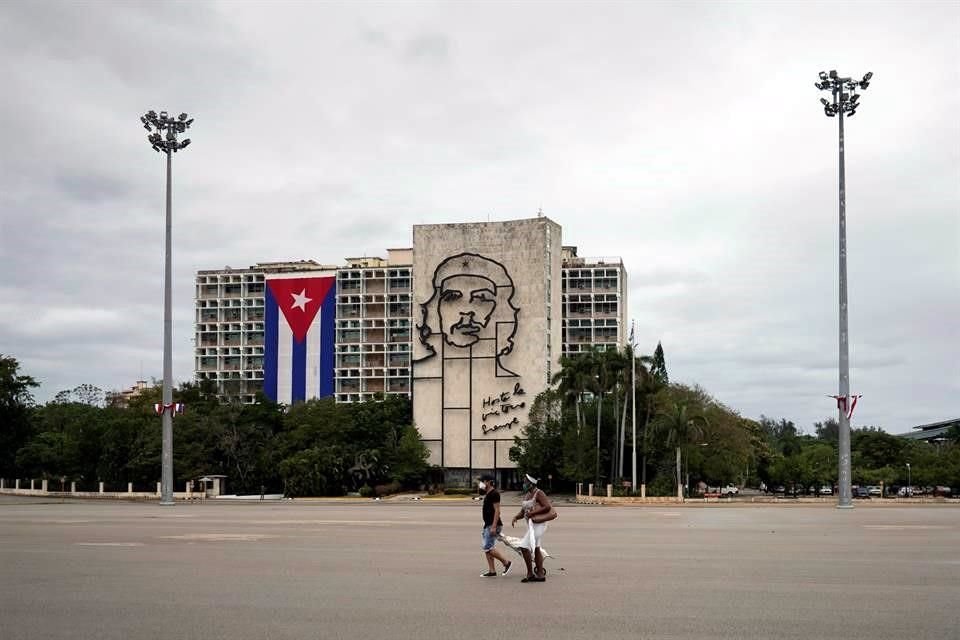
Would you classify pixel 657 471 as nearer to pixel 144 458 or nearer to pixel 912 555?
pixel 144 458

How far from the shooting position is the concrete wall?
361 feet

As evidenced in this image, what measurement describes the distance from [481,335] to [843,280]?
68041 millimetres

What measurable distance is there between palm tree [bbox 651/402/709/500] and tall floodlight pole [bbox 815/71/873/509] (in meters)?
22.8

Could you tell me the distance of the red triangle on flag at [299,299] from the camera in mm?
137125

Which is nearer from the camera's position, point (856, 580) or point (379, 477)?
point (856, 580)

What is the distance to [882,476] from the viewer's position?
95.7 meters

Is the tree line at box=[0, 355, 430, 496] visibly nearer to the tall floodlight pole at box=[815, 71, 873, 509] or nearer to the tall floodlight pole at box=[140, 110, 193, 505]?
the tall floodlight pole at box=[140, 110, 193, 505]

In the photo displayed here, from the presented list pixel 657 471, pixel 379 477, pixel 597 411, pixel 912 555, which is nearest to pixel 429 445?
pixel 379 477

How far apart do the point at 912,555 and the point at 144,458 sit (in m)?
71.6

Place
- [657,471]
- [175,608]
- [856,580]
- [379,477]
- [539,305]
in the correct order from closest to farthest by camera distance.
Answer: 1. [175,608]
2. [856,580]
3. [657,471]
4. [379,477]
5. [539,305]

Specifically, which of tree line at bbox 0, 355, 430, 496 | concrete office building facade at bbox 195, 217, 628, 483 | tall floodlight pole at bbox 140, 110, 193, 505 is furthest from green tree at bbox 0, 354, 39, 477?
tall floodlight pole at bbox 140, 110, 193, 505

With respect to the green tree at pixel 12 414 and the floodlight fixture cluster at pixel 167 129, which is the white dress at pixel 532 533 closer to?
the floodlight fixture cluster at pixel 167 129

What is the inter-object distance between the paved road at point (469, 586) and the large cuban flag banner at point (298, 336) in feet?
355

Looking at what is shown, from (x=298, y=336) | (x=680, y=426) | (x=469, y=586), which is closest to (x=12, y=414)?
(x=298, y=336)
